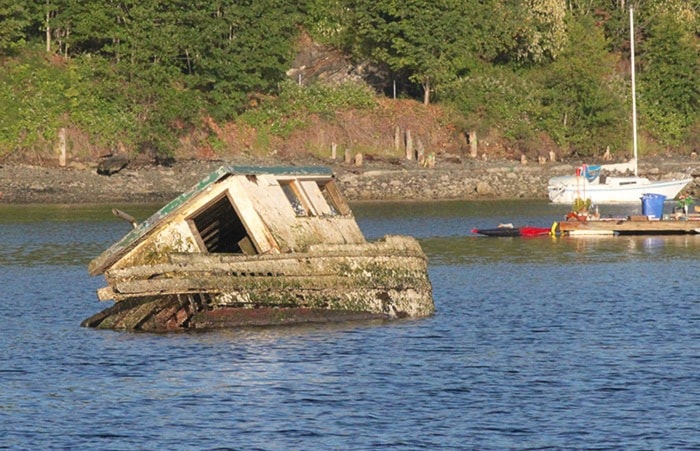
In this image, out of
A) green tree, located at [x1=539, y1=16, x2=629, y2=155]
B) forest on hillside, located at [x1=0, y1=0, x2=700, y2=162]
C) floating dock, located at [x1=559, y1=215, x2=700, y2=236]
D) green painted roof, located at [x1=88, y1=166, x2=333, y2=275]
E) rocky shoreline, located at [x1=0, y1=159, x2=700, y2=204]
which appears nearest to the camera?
green painted roof, located at [x1=88, y1=166, x2=333, y2=275]

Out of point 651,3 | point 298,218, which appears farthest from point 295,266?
point 651,3

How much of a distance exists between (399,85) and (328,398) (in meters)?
72.6

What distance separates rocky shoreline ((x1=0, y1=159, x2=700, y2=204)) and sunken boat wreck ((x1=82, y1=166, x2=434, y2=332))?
44.9 metres

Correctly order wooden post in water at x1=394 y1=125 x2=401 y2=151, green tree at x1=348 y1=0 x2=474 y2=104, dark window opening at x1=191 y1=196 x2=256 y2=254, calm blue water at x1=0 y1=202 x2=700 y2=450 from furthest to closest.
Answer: green tree at x1=348 y1=0 x2=474 y2=104 → wooden post in water at x1=394 y1=125 x2=401 y2=151 → dark window opening at x1=191 y1=196 x2=256 y2=254 → calm blue water at x1=0 y1=202 x2=700 y2=450

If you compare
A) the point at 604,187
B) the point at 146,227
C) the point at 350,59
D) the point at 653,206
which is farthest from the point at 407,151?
the point at 146,227

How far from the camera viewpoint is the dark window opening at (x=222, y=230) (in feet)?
108

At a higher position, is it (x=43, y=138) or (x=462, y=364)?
(x=43, y=138)

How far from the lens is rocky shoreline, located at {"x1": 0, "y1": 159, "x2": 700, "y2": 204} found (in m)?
76.2

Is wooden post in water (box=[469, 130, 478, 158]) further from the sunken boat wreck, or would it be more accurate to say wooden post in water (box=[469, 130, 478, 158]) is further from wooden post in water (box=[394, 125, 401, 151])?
the sunken boat wreck

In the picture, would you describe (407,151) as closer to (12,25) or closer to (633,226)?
(12,25)

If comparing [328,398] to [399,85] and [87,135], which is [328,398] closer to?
[87,135]

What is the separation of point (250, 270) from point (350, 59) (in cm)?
6665

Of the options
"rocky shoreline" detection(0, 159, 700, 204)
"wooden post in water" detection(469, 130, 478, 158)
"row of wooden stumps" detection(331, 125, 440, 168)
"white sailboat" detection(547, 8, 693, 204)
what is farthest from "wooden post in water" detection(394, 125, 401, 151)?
"white sailboat" detection(547, 8, 693, 204)

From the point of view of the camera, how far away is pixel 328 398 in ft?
79.6
